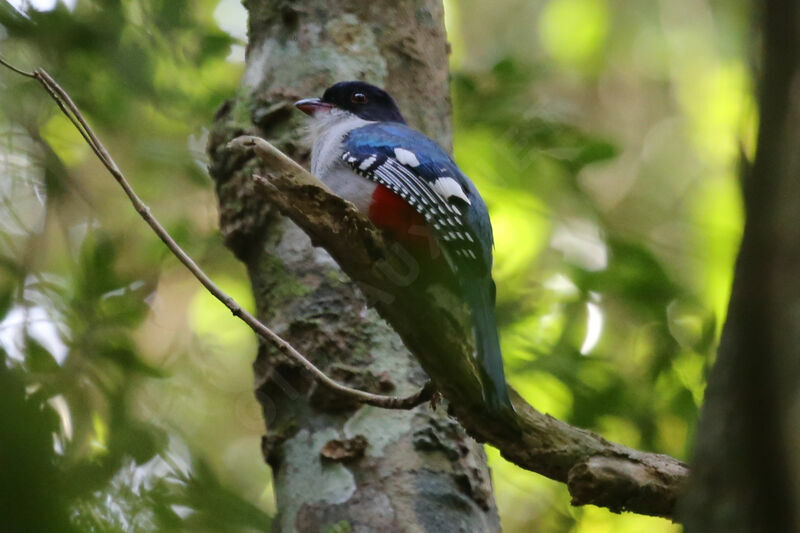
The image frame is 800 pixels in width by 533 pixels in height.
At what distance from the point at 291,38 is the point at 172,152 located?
1437 mm

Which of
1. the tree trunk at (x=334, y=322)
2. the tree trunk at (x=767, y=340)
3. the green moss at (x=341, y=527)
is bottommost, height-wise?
the green moss at (x=341, y=527)

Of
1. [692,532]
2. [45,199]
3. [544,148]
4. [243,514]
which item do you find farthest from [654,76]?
[692,532]

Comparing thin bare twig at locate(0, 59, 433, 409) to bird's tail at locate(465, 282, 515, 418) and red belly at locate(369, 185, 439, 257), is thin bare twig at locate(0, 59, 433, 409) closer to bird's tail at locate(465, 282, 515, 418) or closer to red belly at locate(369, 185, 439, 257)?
bird's tail at locate(465, 282, 515, 418)

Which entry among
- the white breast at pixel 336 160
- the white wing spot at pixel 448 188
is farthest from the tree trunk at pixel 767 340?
the white breast at pixel 336 160

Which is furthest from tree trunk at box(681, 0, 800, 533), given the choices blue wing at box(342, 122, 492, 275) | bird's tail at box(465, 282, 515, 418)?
blue wing at box(342, 122, 492, 275)

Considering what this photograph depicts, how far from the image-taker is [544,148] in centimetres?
509

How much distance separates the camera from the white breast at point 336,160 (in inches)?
129

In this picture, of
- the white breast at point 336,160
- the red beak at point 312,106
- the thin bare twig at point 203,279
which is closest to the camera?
the thin bare twig at point 203,279

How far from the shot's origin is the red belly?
9.73ft

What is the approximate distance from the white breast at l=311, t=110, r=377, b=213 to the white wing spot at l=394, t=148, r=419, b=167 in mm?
156

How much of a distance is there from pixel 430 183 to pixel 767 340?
2265mm

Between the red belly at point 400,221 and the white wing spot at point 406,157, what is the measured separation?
17cm

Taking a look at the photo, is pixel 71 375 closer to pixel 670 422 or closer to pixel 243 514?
pixel 243 514

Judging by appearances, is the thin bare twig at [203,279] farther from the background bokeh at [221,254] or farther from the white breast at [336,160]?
the white breast at [336,160]
